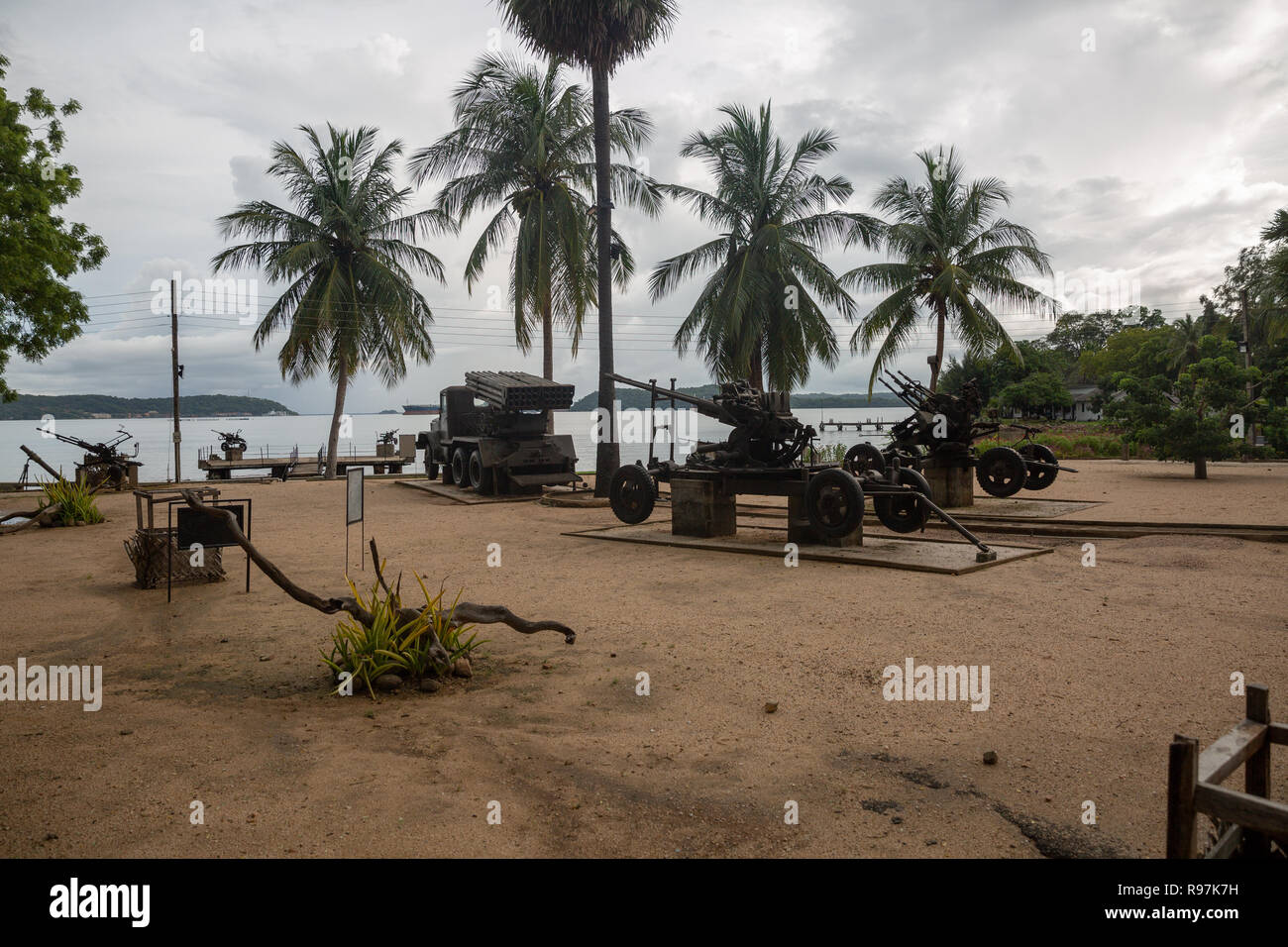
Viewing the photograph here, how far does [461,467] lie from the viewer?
A: 20391 millimetres

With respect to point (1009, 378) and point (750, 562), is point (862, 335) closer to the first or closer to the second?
point (750, 562)

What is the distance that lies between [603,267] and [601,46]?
4.35 meters

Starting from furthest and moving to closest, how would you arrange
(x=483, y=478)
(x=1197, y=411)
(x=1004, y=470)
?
(x=483, y=478) → (x=1197, y=411) → (x=1004, y=470)

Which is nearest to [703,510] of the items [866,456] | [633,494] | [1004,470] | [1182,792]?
[633,494]

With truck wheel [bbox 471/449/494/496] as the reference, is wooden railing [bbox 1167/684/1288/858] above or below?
below

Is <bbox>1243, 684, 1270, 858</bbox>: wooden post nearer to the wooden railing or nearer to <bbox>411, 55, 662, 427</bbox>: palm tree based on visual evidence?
the wooden railing

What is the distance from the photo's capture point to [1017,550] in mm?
9742

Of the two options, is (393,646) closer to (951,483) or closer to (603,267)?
(951,483)

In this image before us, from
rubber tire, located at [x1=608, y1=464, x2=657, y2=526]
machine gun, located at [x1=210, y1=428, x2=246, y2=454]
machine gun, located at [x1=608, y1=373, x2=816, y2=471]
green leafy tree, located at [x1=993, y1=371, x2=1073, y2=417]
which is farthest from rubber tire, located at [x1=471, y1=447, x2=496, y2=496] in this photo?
green leafy tree, located at [x1=993, y1=371, x2=1073, y2=417]

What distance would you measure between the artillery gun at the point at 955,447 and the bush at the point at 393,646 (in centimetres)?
1013

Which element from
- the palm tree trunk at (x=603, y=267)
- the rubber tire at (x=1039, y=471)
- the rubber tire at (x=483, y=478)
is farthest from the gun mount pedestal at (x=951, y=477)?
the rubber tire at (x=483, y=478)

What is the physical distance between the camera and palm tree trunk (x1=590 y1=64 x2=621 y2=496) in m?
17.5

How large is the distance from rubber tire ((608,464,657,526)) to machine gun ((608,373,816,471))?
142 cm

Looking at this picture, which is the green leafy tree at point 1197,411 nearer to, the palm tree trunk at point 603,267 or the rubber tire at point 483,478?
the palm tree trunk at point 603,267
